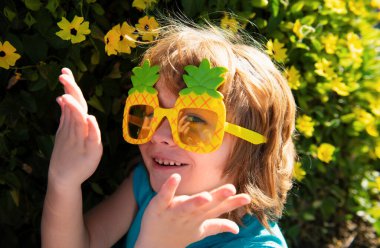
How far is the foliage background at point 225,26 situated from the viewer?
5.72 ft

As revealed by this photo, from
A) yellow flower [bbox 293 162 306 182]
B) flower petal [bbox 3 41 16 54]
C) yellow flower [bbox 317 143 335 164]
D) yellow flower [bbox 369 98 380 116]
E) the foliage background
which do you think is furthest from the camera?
yellow flower [bbox 369 98 380 116]

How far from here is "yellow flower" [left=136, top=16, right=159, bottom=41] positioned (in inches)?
69.4

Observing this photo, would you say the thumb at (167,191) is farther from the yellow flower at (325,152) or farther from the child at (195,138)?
the yellow flower at (325,152)

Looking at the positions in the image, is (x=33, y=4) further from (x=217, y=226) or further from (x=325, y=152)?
(x=325, y=152)

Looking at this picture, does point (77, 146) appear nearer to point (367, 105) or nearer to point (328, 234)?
point (367, 105)

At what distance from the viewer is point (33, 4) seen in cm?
167

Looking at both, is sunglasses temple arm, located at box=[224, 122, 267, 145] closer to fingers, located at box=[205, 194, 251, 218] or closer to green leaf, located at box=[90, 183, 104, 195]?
fingers, located at box=[205, 194, 251, 218]

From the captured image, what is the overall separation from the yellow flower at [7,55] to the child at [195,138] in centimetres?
29

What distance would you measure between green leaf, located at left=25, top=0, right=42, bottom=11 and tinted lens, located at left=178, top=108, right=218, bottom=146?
615mm

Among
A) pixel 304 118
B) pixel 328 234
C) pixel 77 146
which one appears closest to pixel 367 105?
pixel 304 118

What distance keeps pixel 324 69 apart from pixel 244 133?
92cm

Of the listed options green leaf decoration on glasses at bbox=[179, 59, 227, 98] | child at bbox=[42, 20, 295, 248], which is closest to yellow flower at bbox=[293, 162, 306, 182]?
child at bbox=[42, 20, 295, 248]

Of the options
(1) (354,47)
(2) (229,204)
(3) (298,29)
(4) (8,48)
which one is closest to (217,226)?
(2) (229,204)

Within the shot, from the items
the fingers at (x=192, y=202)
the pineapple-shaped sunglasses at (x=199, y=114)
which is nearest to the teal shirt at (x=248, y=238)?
the pineapple-shaped sunglasses at (x=199, y=114)
